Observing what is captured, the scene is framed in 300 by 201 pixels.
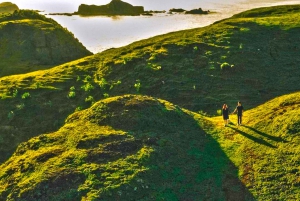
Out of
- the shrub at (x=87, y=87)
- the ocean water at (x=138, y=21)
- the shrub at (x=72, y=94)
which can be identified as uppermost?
the ocean water at (x=138, y=21)

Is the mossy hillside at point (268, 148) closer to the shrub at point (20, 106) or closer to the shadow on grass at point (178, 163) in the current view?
the shadow on grass at point (178, 163)

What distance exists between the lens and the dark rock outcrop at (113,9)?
10871 centimetres

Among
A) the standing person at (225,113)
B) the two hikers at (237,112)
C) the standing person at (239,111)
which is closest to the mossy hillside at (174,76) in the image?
the standing person at (225,113)

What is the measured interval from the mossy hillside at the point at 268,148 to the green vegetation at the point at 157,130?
56 mm

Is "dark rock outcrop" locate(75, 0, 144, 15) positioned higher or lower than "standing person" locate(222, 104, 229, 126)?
higher

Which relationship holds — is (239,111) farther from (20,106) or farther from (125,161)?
(20,106)

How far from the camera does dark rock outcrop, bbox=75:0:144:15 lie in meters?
109

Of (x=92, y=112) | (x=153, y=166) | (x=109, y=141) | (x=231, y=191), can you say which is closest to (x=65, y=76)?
(x=92, y=112)

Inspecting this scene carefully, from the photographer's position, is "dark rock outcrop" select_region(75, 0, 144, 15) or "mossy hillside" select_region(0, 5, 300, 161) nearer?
"mossy hillside" select_region(0, 5, 300, 161)

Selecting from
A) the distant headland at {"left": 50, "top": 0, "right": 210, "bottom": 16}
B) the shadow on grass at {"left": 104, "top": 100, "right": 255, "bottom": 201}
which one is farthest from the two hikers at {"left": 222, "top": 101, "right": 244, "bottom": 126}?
the distant headland at {"left": 50, "top": 0, "right": 210, "bottom": 16}

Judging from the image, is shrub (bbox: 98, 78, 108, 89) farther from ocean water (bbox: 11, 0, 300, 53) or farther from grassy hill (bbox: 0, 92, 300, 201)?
ocean water (bbox: 11, 0, 300, 53)

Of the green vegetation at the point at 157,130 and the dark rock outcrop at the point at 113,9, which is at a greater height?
the dark rock outcrop at the point at 113,9

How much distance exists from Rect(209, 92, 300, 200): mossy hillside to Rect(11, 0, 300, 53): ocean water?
4156 centimetres

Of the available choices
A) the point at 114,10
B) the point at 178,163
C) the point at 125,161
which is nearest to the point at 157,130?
the point at 178,163
